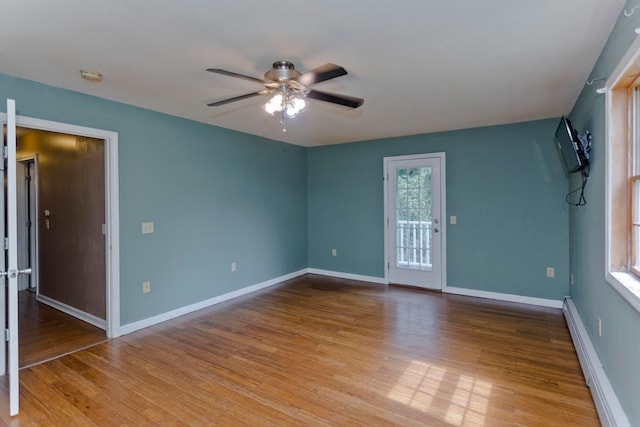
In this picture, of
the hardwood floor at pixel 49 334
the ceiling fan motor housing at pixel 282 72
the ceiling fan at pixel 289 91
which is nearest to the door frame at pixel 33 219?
the hardwood floor at pixel 49 334

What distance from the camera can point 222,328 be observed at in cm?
347

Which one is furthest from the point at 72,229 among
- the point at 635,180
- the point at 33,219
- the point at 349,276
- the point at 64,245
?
the point at 635,180

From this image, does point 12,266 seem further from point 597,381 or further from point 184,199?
point 597,381

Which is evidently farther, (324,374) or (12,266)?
(324,374)

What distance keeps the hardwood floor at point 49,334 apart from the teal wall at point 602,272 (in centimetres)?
401

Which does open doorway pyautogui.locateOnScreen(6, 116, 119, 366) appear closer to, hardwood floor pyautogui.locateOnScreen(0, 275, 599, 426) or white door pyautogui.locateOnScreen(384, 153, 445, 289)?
hardwood floor pyautogui.locateOnScreen(0, 275, 599, 426)

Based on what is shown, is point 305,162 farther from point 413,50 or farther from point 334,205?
point 413,50

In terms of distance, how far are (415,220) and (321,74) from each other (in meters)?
3.41

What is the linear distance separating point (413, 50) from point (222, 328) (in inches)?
121

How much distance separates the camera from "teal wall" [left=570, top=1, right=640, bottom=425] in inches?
66.2

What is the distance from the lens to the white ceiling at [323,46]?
1.75m

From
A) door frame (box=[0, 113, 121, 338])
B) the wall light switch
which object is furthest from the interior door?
the wall light switch

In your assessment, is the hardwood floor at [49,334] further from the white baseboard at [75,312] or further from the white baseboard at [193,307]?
the white baseboard at [193,307]

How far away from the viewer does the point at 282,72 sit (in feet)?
7.29
